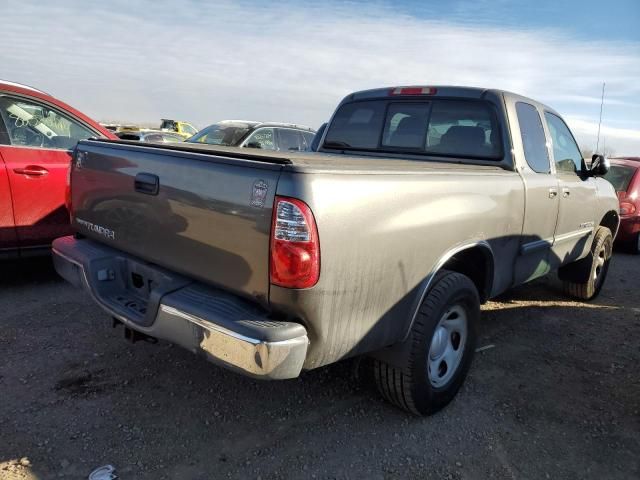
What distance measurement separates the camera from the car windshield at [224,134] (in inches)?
369

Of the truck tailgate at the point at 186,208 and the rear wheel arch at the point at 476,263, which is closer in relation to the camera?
the truck tailgate at the point at 186,208

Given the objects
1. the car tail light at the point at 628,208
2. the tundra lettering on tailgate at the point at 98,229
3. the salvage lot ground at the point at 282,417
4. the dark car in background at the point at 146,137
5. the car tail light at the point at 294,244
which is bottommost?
the salvage lot ground at the point at 282,417

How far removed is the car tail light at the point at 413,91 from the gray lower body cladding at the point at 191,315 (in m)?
2.53

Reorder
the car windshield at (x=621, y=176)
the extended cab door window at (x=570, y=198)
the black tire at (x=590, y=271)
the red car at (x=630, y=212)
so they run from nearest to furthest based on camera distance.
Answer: the extended cab door window at (x=570, y=198) < the black tire at (x=590, y=271) < the red car at (x=630, y=212) < the car windshield at (x=621, y=176)

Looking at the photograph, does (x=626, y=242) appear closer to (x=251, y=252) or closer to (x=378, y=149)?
(x=378, y=149)

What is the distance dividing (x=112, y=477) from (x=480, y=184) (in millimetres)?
2461

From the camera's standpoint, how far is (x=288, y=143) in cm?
1009

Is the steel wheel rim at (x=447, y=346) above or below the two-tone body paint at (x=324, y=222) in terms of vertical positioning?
below

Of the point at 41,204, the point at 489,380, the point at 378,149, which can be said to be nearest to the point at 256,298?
the point at 489,380

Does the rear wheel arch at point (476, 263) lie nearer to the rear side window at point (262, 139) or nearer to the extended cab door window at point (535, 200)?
the extended cab door window at point (535, 200)

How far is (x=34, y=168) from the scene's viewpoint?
4613mm

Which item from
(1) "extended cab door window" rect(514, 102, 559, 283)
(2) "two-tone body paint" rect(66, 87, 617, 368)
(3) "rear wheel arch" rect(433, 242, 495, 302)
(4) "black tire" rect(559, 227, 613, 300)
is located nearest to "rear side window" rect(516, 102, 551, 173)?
(1) "extended cab door window" rect(514, 102, 559, 283)

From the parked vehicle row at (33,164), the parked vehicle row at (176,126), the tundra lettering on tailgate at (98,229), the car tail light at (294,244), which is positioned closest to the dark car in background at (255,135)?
the parked vehicle row at (33,164)

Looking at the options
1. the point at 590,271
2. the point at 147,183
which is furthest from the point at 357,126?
the point at 590,271
